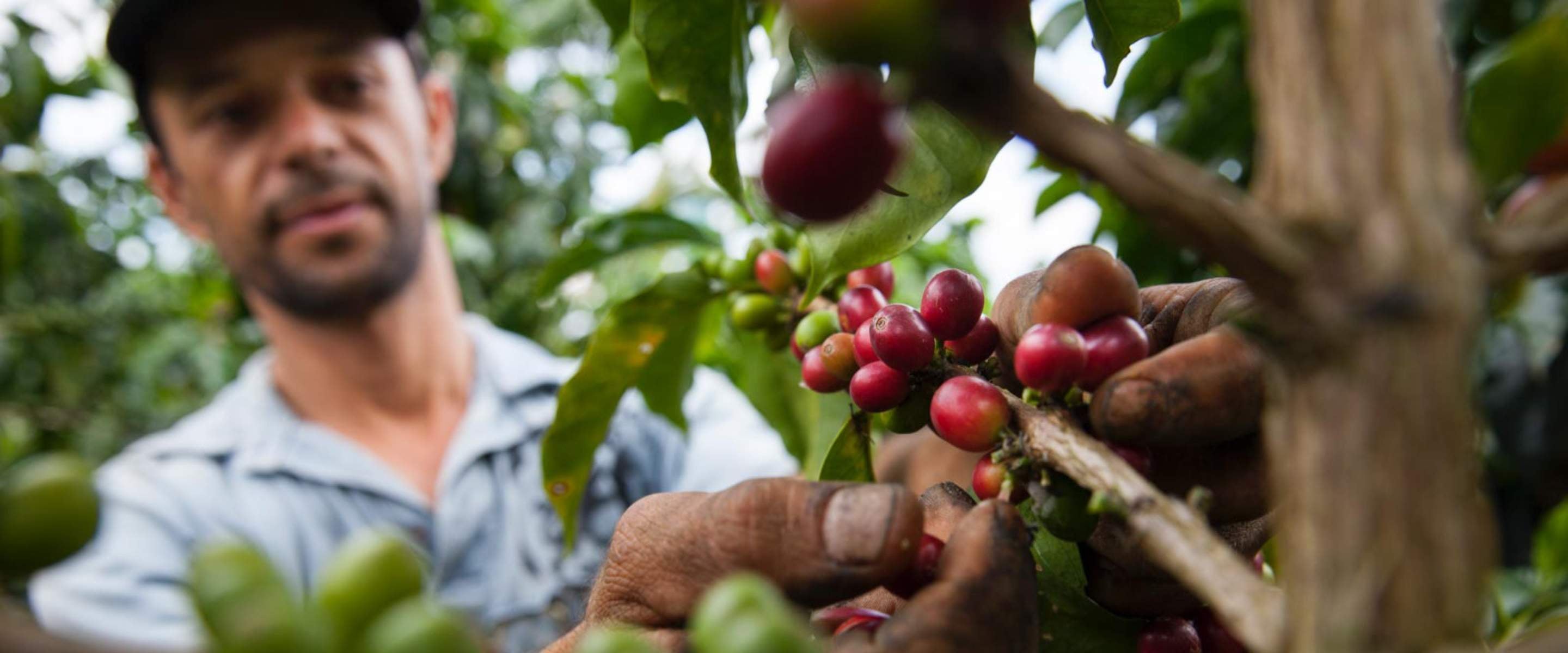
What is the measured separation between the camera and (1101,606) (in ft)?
3.49

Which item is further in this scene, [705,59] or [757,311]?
[757,311]

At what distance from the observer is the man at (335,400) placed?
3.07m

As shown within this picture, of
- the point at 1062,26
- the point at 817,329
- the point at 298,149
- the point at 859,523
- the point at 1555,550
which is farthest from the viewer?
the point at 298,149

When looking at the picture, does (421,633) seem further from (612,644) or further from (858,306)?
(858,306)

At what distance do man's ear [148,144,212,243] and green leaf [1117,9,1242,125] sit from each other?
3197 millimetres

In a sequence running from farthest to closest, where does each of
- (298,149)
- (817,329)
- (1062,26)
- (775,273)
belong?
(298,149), (1062,26), (775,273), (817,329)

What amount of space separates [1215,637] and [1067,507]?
285 mm

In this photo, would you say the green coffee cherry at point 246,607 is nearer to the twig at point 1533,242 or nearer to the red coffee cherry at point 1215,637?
the twig at point 1533,242

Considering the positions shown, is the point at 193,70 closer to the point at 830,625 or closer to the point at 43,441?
the point at 830,625

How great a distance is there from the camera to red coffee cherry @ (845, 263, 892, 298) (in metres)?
1.38

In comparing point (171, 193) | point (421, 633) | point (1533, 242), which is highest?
point (1533, 242)

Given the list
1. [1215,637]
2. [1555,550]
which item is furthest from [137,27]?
[1555,550]

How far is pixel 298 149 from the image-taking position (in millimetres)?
3117

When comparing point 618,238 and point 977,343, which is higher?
point 977,343
